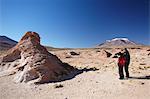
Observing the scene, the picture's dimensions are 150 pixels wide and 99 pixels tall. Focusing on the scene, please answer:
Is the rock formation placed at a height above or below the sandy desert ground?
above

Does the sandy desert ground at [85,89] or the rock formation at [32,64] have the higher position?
the rock formation at [32,64]

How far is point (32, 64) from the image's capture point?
18453mm

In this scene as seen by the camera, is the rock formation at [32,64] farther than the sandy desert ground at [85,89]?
Yes

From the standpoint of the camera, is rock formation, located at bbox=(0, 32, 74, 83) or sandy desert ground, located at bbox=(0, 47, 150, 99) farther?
rock formation, located at bbox=(0, 32, 74, 83)

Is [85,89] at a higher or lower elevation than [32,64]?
lower

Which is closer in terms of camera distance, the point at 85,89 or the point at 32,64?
the point at 85,89

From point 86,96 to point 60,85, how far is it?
278 cm

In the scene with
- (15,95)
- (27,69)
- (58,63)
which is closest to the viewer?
(15,95)

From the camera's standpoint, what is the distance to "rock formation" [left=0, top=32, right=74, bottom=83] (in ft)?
57.5

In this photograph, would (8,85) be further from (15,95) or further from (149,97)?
(149,97)

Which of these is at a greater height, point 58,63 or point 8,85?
point 58,63

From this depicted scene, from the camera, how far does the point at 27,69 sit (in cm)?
1816

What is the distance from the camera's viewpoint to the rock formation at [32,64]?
17531mm

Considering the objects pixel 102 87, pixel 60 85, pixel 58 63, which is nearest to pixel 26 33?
pixel 58 63
